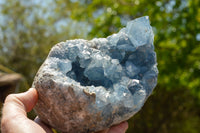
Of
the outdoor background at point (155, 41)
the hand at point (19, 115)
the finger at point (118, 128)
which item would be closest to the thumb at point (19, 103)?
the hand at point (19, 115)

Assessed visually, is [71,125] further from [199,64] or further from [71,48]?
[199,64]

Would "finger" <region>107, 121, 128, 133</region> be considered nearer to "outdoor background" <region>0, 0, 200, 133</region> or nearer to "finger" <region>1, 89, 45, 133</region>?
"finger" <region>1, 89, 45, 133</region>

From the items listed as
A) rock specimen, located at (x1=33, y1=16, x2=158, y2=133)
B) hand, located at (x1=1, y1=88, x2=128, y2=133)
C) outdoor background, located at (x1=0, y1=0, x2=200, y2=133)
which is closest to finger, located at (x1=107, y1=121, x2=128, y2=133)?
rock specimen, located at (x1=33, y1=16, x2=158, y2=133)

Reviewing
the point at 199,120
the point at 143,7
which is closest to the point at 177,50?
the point at 143,7

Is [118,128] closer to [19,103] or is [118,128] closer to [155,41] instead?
[19,103]

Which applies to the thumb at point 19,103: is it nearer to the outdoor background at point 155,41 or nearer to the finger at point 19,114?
the finger at point 19,114

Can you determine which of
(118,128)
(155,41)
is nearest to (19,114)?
(118,128)
